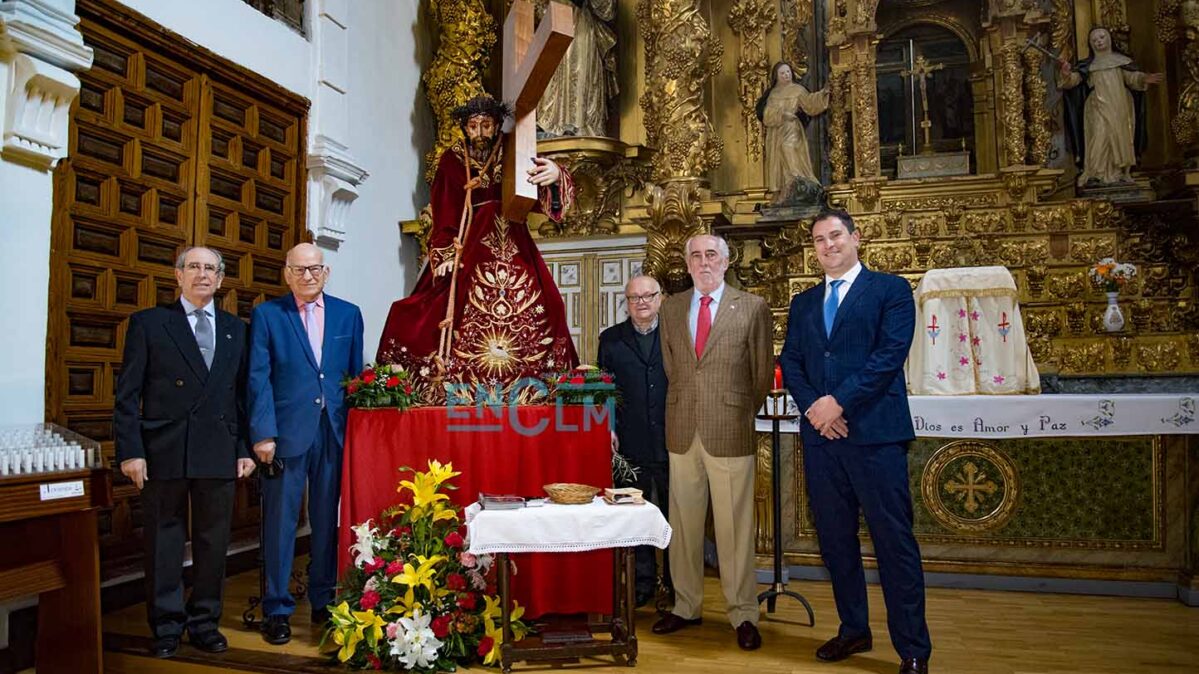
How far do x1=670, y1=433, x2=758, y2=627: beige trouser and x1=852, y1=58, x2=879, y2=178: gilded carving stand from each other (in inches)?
162

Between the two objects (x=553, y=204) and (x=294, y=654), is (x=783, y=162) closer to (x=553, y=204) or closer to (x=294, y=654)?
(x=553, y=204)

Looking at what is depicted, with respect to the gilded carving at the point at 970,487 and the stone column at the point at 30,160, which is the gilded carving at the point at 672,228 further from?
the stone column at the point at 30,160

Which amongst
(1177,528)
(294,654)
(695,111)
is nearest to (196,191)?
(294,654)

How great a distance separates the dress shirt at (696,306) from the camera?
381 cm

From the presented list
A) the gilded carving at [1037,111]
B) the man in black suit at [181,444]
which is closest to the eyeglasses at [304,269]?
the man in black suit at [181,444]

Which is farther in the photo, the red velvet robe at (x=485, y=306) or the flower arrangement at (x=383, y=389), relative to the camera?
the red velvet robe at (x=485, y=306)

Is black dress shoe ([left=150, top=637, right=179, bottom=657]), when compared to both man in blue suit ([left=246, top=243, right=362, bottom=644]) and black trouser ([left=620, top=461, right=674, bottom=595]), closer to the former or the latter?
man in blue suit ([left=246, top=243, right=362, bottom=644])

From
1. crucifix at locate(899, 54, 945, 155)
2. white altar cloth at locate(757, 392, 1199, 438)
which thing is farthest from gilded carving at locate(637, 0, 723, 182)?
white altar cloth at locate(757, 392, 1199, 438)

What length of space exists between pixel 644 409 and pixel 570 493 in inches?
47.5

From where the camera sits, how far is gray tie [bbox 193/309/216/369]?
3.58 metres

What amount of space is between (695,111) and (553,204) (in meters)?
3.07

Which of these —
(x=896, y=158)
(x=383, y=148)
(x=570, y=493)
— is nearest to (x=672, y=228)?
(x=896, y=158)

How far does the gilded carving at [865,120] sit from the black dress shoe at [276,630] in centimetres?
566

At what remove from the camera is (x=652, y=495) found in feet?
14.5
